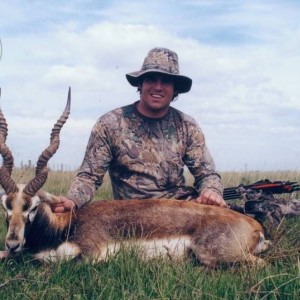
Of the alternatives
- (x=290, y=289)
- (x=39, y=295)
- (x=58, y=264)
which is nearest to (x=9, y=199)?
(x=58, y=264)

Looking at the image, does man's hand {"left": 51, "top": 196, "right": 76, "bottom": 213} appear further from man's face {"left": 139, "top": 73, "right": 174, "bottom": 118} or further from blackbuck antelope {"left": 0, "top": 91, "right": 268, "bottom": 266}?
man's face {"left": 139, "top": 73, "right": 174, "bottom": 118}

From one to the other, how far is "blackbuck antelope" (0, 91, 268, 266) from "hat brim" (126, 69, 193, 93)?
163 centimetres

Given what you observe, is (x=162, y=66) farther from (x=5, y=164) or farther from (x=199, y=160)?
(x=5, y=164)

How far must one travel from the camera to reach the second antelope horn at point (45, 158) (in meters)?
4.96

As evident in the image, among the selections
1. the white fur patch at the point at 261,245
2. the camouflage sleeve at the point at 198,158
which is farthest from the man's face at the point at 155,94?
the white fur patch at the point at 261,245

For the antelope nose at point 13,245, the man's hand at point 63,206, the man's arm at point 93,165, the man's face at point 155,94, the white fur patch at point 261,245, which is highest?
the man's face at point 155,94

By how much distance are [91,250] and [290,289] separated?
7.08ft

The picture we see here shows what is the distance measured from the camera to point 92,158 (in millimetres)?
6309

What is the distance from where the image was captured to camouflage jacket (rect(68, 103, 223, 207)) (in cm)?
639

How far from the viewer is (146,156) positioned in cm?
650

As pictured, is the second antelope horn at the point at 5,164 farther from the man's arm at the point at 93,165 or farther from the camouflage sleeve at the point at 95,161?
the camouflage sleeve at the point at 95,161

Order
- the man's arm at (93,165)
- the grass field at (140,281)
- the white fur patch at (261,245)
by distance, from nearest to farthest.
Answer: the grass field at (140,281) < the white fur patch at (261,245) < the man's arm at (93,165)

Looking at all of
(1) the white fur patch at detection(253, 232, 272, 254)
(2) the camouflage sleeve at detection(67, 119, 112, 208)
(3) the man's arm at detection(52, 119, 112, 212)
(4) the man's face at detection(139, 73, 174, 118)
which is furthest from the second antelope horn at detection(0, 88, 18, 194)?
(1) the white fur patch at detection(253, 232, 272, 254)

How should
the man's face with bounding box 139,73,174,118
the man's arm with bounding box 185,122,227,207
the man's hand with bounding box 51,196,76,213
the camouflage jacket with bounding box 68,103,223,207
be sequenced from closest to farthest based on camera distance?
the man's hand with bounding box 51,196,76,213, the camouflage jacket with bounding box 68,103,223,207, the man's face with bounding box 139,73,174,118, the man's arm with bounding box 185,122,227,207
